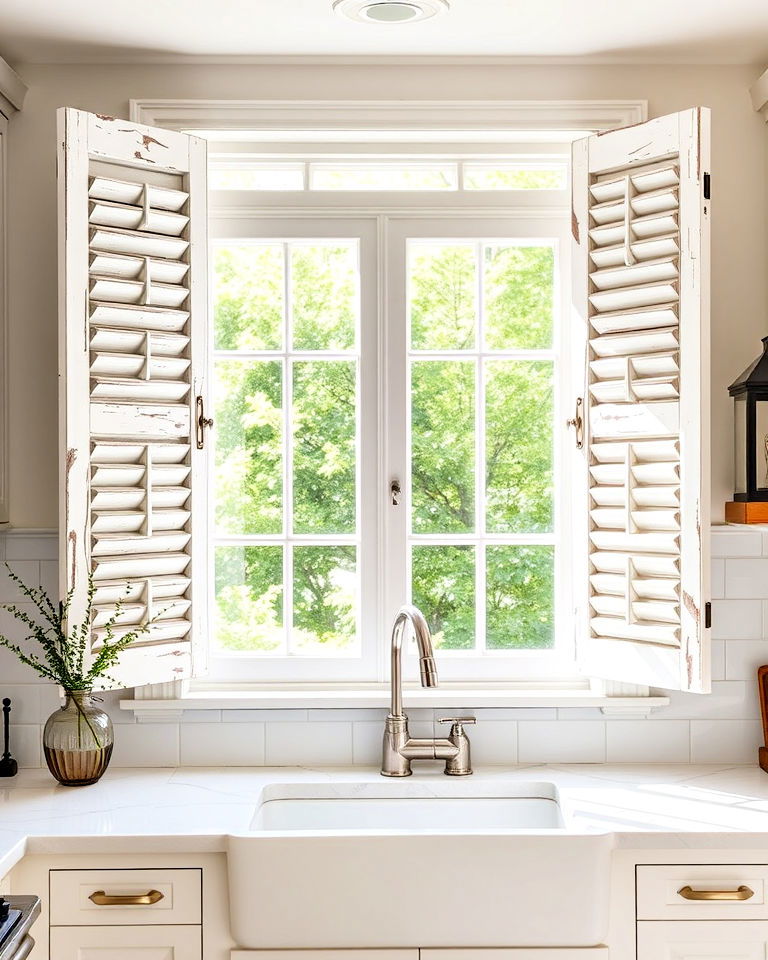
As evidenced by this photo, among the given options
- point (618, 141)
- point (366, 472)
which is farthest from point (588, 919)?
point (618, 141)

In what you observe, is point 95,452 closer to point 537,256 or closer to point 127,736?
point 127,736

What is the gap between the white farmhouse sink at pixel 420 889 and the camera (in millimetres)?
1936

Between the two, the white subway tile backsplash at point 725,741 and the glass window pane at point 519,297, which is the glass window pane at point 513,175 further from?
the white subway tile backsplash at point 725,741

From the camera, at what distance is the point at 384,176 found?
8.57ft

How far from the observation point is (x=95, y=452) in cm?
229

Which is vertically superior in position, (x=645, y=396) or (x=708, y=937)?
(x=645, y=396)

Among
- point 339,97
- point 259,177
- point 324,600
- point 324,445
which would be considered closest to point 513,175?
point 339,97

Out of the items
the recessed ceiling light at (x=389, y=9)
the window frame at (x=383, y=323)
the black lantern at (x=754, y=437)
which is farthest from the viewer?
the window frame at (x=383, y=323)

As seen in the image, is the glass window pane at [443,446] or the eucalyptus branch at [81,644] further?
the glass window pane at [443,446]

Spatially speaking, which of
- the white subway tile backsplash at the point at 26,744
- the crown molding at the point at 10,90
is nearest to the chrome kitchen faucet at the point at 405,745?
the white subway tile backsplash at the point at 26,744

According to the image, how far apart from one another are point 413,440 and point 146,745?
41.9 inches

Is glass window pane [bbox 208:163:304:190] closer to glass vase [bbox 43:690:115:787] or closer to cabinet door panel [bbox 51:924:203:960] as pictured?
glass vase [bbox 43:690:115:787]

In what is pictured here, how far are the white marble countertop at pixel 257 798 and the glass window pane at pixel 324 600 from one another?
0.33 metres

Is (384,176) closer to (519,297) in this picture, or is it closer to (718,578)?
(519,297)
